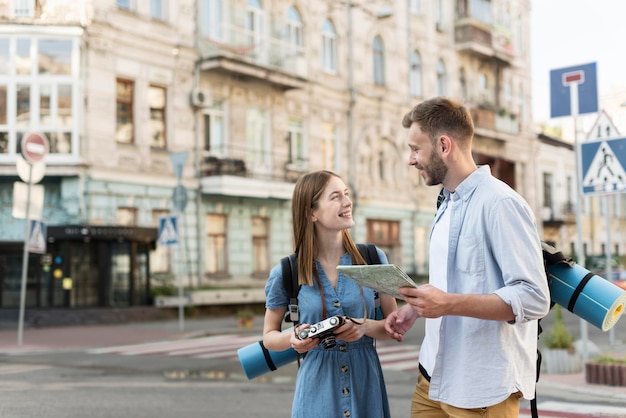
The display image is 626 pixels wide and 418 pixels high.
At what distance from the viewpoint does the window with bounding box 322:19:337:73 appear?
3341 centimetres

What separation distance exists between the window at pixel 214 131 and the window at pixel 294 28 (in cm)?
480

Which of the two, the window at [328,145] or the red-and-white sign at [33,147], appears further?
the window at [328,145]

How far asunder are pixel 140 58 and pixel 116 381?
1664cm

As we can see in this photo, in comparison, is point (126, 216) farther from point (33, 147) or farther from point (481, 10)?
point (481, 10)

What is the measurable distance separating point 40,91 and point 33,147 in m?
7.62

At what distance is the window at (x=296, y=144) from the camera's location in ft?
102

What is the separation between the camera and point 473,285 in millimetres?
3098

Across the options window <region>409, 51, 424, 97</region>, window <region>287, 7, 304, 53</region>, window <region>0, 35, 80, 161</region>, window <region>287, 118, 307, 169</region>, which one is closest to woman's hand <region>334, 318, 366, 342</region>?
window <region>0, 35, 80, 161</region>

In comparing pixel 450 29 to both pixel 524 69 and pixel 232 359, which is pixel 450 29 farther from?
pixel 232 359

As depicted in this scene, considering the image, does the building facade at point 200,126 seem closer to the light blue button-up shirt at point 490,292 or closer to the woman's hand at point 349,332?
the woman's hand at point 349,332

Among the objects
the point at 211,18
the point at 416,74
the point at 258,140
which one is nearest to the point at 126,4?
the point at 211,18

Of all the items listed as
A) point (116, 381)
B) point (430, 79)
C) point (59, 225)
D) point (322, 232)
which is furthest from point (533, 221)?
point (430, 79)

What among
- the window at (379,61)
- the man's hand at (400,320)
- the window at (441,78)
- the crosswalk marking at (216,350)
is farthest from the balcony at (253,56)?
the man's hand at (400,320)

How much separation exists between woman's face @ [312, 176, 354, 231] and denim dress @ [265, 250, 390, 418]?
0.26m
